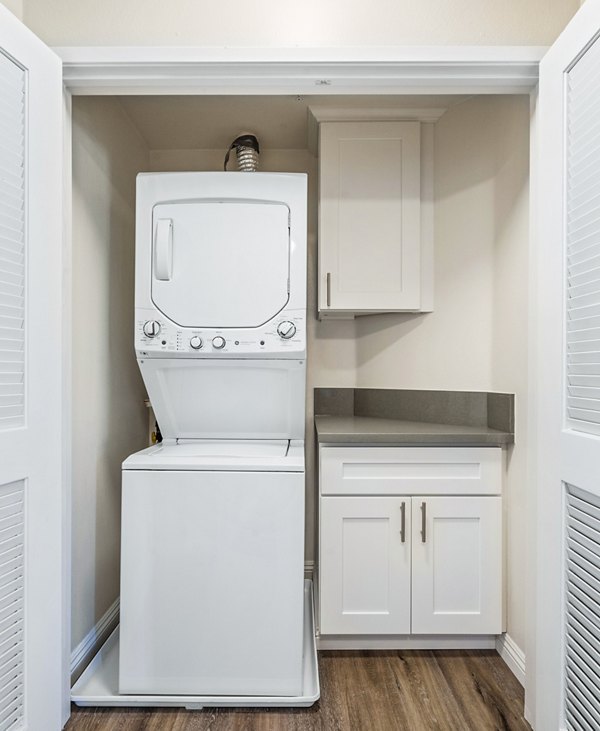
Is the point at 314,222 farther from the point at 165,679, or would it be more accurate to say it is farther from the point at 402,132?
the point at 165,679

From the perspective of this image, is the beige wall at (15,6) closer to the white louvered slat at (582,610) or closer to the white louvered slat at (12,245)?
the white louvered slat at (12,245)

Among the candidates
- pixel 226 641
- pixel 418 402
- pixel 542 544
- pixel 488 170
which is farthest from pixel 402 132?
pixel 226 641

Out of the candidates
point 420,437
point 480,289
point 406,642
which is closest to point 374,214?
point 480,289

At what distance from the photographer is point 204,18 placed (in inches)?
59.8

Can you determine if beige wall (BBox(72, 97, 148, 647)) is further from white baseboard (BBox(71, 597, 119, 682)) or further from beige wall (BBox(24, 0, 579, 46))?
beige wall (BBox(24, 0, 579, 46))

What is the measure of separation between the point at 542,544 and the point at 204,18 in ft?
6.23

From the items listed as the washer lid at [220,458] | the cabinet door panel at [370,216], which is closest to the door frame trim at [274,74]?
the washer lid at [220,458]

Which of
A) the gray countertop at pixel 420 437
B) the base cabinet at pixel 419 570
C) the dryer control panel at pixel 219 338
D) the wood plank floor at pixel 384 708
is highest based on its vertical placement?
the dryer control panel at pixel 219 338

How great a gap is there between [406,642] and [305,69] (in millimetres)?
2177

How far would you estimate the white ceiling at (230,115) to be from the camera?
2.14m

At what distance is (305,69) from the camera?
151cm

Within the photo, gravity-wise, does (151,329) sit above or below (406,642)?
above

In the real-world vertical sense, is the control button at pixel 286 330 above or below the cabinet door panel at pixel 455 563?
above

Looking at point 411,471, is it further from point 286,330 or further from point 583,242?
point 583,242
